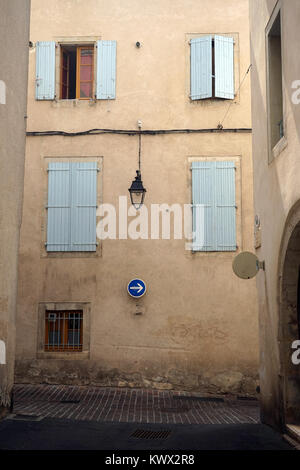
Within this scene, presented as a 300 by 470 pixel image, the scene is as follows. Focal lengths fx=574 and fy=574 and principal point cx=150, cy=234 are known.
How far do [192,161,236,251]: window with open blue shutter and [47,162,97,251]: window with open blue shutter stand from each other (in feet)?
6.71

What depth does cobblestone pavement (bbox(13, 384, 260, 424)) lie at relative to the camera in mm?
8336

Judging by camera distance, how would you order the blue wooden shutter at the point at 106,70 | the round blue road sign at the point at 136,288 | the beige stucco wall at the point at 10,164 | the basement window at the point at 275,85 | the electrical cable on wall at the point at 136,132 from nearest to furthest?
the basement window at the point at 275,85 < the beige stucco wall at the point at 10,164 < the round blue road sign at the point at 136,288 < the electrical cable on wall at the point at 136,132 < the blue wooden shutter at the point at 106,70

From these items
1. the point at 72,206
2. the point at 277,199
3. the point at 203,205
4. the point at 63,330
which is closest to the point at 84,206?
the point at 72,206

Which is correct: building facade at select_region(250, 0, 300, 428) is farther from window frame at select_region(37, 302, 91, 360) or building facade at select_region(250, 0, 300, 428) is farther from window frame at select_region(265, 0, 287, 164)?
window frame at select_region(37, 302, 91, 360)

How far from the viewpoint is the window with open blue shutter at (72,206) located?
37.3ft

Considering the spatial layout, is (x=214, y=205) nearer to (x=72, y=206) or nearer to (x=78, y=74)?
(x=72, y=206)

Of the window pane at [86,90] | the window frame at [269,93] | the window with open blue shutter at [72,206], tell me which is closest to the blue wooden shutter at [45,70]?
the window pane at [86,90]

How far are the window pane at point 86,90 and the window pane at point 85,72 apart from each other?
139 millimetres

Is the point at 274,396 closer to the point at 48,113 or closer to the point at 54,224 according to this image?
the point at 54,224

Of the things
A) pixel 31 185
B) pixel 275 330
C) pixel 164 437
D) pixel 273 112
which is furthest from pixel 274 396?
pixel 31 185

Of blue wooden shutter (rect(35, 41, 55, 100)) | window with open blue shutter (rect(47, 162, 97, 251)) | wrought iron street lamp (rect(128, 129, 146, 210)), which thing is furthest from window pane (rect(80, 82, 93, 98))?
wrought iron street lamp (rect(128, 129, 146, 210))

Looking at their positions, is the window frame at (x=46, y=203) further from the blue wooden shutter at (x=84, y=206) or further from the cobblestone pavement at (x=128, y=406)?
the cobblestone pavement at (x=128, y=406)

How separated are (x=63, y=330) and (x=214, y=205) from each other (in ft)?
12.6

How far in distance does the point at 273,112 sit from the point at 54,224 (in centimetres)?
547
